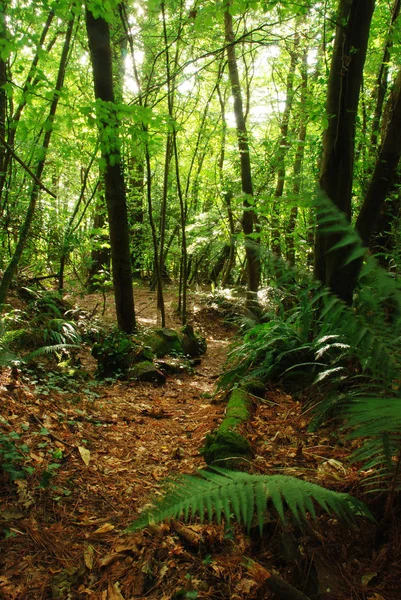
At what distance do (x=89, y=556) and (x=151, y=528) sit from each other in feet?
1.10

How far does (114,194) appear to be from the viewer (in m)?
6.38

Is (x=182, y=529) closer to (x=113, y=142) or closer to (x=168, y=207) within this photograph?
(x=113, y=142)

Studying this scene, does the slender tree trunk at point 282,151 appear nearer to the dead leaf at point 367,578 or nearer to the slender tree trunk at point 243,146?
the slender tree trunk at point 243,146

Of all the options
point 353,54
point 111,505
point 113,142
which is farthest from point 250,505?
point 113,142

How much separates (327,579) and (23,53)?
10.9 meters

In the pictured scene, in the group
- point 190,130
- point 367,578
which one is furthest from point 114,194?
point 190,130

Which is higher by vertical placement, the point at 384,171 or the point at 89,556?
the point at 384,171

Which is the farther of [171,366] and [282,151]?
[282,151]

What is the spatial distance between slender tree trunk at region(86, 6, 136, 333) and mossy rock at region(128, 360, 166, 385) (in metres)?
1.36

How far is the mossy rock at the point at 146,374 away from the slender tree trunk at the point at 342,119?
3.08 metres

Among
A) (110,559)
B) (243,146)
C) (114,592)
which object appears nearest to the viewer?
(114,592)

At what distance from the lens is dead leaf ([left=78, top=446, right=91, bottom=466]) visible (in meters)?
2.89

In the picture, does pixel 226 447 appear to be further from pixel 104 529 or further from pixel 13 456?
pixel 13 456

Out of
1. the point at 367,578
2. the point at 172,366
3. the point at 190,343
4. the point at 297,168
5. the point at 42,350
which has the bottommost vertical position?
the point at 172,366
